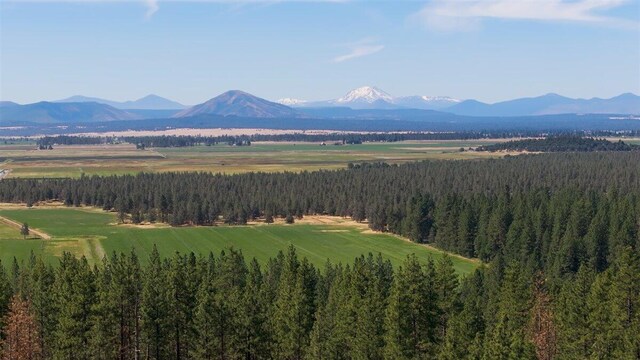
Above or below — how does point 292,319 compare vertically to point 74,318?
below

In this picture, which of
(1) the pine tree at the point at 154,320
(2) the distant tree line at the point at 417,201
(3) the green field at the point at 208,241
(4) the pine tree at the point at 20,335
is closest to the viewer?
(4) the pine tree at the point at 20,335

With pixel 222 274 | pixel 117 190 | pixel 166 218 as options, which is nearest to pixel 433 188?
pixel 166 218

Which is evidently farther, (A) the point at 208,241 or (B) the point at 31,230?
(B) the point at 31,230

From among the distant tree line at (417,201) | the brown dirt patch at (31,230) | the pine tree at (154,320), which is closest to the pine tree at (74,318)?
the pine tree at (154,320)

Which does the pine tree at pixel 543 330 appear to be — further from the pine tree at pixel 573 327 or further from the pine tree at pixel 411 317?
the pine tree at pixel 411 317

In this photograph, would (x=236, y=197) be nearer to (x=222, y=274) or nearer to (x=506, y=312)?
(x=222, y=274)


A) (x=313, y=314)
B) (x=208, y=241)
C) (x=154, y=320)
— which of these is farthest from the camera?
(x=208, y=241)

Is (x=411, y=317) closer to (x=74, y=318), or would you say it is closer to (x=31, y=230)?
(x=74, y=318)

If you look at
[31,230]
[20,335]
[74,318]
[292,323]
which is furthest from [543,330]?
[31,230]
